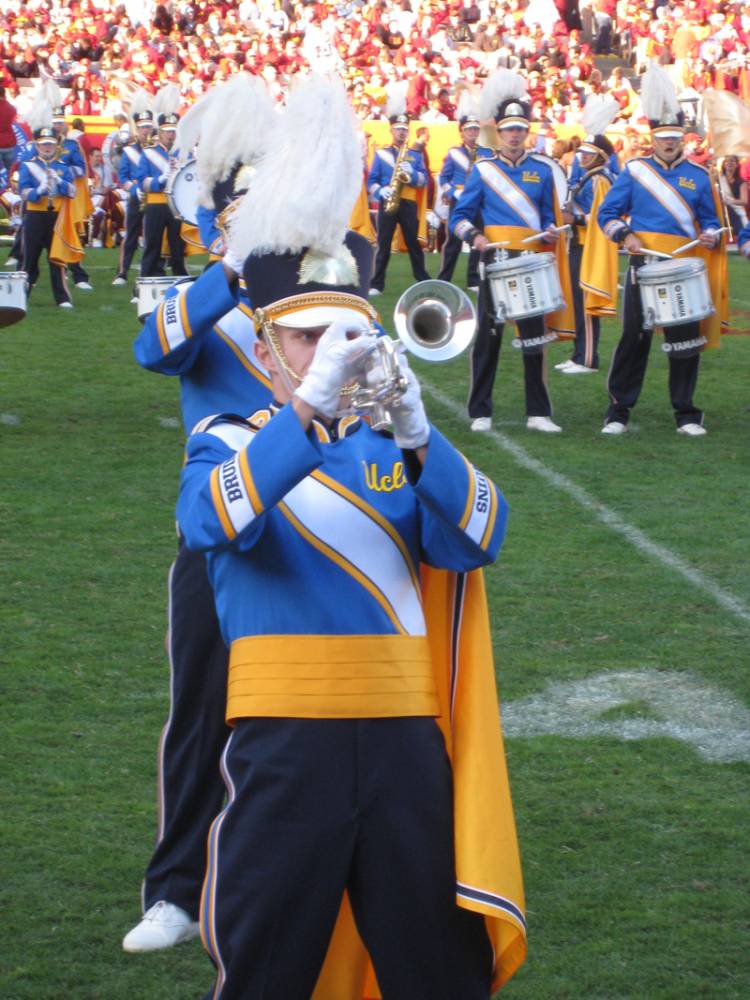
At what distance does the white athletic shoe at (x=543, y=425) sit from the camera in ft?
32.0

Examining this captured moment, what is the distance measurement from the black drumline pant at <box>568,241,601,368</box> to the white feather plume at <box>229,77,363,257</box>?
9.52 m

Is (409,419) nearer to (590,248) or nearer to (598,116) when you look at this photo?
(590,248)

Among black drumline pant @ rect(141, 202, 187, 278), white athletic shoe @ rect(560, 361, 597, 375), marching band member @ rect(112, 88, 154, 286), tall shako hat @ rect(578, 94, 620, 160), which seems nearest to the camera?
white athletic shoe @ rect(560, 361, 597, 375)

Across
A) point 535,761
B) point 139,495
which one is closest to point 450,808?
point 535,761

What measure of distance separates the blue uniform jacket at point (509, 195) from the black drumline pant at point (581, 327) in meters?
2.31

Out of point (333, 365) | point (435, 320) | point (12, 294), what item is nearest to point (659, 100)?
point (12, 294)

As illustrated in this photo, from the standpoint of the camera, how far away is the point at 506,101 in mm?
10367

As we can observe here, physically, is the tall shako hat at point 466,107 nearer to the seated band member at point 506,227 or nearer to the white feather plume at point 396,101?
the white feather plume at point 396,101

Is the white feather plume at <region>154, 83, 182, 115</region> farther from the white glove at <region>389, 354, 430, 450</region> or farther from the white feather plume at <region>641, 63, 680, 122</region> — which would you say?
the white glove at <region>389, 354, 430, 450</region>

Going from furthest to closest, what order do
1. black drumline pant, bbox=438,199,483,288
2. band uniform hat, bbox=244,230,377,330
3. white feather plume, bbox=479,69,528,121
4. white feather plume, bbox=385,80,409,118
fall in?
white feather plume, bbox=385,80,409,118, black drumline pant, bbox=438,199,483,288, white feather plume, bbox=479,69,528,121, band uniform hat, bbox=244,230,377,330

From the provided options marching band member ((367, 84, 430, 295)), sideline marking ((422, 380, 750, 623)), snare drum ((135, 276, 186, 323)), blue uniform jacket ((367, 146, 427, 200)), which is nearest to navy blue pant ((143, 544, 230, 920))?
Answer: snare drum ((135, 276, 186, 323))

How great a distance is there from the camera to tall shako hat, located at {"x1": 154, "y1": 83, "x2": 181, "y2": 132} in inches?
679

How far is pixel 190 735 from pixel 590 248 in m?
8.28

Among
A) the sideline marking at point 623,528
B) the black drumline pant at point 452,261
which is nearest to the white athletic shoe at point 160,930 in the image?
the sideline marking at point 623,528
